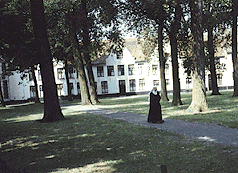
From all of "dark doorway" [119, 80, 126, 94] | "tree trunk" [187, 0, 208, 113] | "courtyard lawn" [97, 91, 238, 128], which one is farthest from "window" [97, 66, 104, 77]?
"tree trunk" [187, 0, 208, 113]

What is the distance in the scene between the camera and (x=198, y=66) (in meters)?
15.5

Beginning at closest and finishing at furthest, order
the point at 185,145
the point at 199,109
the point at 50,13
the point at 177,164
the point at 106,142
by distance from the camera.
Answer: the point at 177,164 → the point at 185,145 → the point at 106,142 → the point at 199,109 → the point at 50,13

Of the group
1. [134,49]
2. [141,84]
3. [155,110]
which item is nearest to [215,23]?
[155,110]

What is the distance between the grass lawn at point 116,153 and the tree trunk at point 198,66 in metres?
6.03

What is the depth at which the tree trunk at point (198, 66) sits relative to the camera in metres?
15.5

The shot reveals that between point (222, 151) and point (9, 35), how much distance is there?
1870 cm

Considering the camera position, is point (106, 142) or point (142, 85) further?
point (142, 85)

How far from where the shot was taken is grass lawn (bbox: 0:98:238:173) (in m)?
5.92

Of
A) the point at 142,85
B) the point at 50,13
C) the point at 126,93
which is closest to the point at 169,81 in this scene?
the point at 142,85

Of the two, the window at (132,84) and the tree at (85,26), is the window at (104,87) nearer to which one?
the window at (132,84)

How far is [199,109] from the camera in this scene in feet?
50.8

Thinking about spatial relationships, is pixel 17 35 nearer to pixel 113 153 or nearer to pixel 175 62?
pixel 175 62

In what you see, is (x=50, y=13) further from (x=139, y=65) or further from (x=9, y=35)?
(x=139, y=65)

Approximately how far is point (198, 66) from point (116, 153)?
9.86 m
